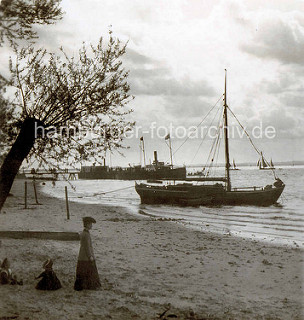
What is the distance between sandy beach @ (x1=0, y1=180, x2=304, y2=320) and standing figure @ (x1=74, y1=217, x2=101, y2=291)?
0.62 feet

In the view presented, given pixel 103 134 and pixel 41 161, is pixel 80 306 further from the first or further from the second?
pixel 103 134

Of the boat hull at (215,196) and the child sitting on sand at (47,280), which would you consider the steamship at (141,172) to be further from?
the child sitting on sand at (47,280)

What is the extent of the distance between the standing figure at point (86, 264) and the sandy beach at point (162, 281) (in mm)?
190

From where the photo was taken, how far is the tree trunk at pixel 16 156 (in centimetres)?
736

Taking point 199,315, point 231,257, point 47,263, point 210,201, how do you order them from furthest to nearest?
point 210,201, point 231,257, point 47,263, point 199,315

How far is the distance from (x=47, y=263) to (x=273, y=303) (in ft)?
16.5

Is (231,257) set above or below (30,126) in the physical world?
below

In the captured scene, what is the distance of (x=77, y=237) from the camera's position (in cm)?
1222

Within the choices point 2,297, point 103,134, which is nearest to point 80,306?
point 2,297

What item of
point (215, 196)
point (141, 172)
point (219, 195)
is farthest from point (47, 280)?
point (141, 172)

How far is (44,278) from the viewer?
757 cm

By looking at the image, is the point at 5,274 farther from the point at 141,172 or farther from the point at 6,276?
the point at 141,172

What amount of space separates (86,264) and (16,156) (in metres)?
2.79

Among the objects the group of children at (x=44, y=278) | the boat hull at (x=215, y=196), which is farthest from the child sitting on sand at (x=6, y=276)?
the boat hull at (x=215, y=196)
